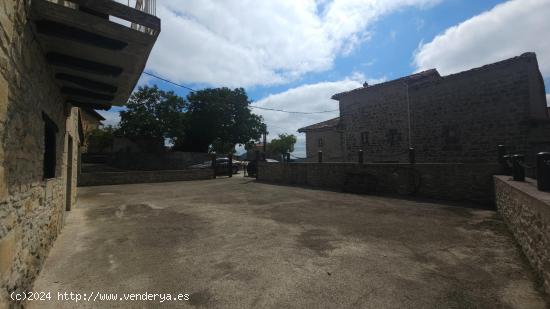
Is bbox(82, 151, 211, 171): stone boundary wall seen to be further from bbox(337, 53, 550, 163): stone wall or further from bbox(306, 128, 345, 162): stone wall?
bbox(337, 53, 550, 163): stone wall

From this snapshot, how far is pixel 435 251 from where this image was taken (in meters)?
4.44

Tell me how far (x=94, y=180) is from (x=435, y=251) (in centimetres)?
1717

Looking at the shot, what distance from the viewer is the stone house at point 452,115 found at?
1257 centimetres

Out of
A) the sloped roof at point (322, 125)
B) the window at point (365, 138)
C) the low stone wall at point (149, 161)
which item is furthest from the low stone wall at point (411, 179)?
the low stone wall at point (149, 161)

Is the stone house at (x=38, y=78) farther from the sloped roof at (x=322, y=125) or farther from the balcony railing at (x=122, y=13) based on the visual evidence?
the sloped roof at (x=322, y=125)

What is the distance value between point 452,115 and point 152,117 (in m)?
26.8

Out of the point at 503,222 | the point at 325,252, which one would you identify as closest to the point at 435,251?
the point at 325,252

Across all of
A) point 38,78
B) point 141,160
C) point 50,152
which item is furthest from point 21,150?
point 141,160

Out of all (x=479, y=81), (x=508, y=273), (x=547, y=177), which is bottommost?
(x=508, y=273)

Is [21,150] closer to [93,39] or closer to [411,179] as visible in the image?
[93,39]

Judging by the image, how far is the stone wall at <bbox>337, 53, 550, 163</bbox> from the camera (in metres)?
12.6

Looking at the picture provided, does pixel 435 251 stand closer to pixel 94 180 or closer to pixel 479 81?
pixel 479 81

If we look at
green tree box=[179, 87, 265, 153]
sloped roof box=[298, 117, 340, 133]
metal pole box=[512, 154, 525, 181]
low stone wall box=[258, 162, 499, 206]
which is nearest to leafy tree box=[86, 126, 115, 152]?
green tree box=[179, 87, 265, 153]

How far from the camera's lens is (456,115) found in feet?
48.3
